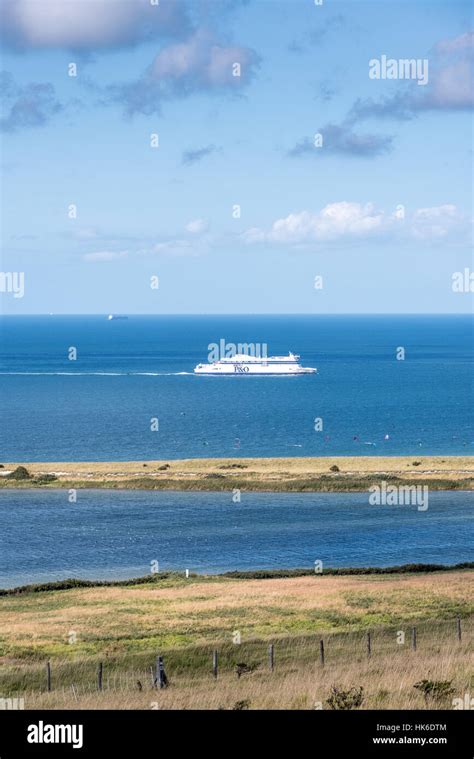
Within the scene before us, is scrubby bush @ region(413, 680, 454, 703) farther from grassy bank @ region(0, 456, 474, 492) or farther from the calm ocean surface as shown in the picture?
grassy bank @ region(0, 456, 474, 492)

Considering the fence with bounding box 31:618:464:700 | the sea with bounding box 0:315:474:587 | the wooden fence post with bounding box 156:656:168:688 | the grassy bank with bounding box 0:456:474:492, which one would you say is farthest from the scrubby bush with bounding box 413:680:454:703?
the grassy bank with bounding box 0:456:474:492

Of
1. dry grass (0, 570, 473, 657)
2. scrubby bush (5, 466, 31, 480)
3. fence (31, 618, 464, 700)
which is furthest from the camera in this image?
scrubby bush (5, 466, 31, 480)

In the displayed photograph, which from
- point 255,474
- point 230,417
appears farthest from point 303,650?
point 230,417

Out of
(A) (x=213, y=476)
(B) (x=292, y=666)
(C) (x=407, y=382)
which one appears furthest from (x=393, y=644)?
(C) (x=407, y=382)

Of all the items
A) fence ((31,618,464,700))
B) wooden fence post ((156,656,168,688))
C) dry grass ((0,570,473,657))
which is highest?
wooden fence post ((156,656,168,688))

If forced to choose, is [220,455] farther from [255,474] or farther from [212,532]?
[212,532]

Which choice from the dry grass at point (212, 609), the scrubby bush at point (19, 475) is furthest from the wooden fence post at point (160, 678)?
the scrubby bush at point (19, 475)
